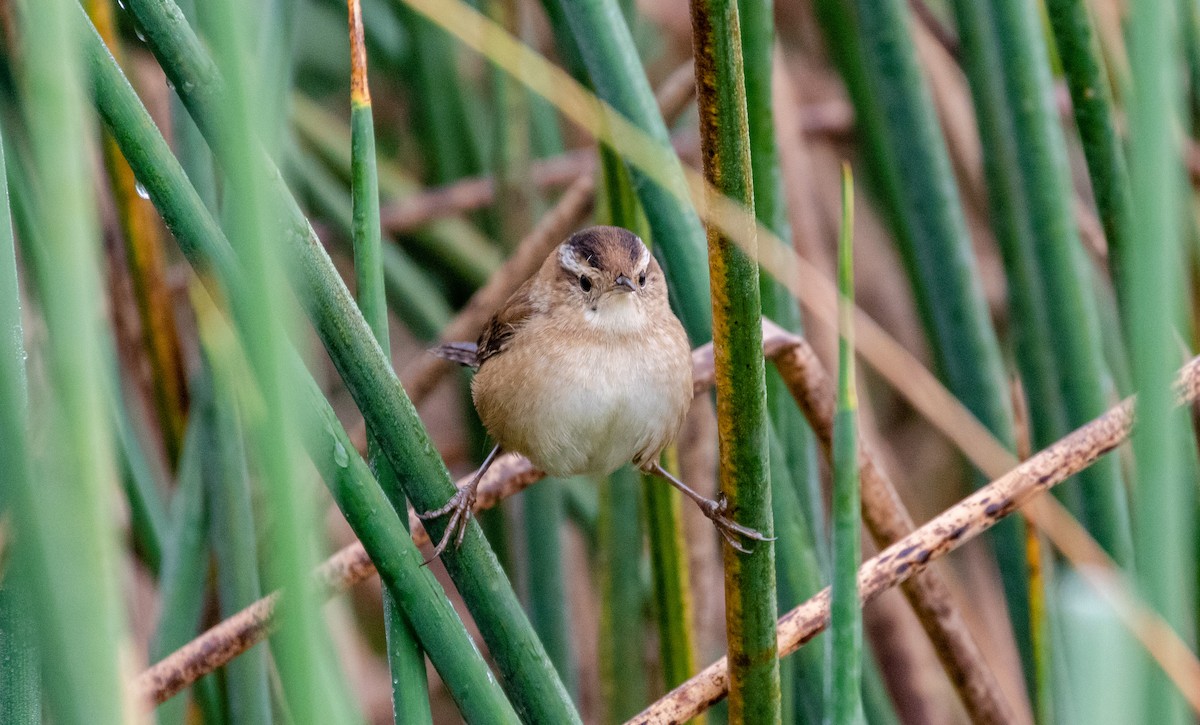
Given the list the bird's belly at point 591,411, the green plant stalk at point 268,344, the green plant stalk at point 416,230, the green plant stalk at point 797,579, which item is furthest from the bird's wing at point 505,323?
the green plant stalk at point 268,344

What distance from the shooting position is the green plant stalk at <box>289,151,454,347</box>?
267 cm

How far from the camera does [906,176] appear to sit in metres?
1.85

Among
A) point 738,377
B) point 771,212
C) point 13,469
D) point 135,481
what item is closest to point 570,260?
point 771,212

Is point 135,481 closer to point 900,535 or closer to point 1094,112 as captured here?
point 900,535

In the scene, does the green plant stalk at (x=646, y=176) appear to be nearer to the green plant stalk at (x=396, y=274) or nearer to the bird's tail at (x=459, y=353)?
the bird's tail at (x=459, y=353)

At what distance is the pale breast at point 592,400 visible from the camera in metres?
1.87

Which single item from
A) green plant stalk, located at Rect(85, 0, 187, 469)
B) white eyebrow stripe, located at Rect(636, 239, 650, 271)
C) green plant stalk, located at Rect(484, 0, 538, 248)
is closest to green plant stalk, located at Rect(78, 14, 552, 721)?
white eyebrow stripe, located at Rect(636, 239, 650, 271)

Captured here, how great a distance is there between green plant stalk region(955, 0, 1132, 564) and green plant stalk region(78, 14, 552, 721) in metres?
0.93

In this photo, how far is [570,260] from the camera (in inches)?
81.5

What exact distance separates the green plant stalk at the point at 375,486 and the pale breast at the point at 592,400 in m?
0.67

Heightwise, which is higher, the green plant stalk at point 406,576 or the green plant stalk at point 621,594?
the green plant stalk at point 406,576

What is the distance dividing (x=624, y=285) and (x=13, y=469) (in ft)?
4.18

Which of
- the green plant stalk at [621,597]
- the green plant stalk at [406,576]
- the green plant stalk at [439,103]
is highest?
the green plant stalk at [439,103]

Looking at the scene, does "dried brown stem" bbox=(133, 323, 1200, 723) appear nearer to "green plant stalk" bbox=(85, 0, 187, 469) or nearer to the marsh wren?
the marsh wren
